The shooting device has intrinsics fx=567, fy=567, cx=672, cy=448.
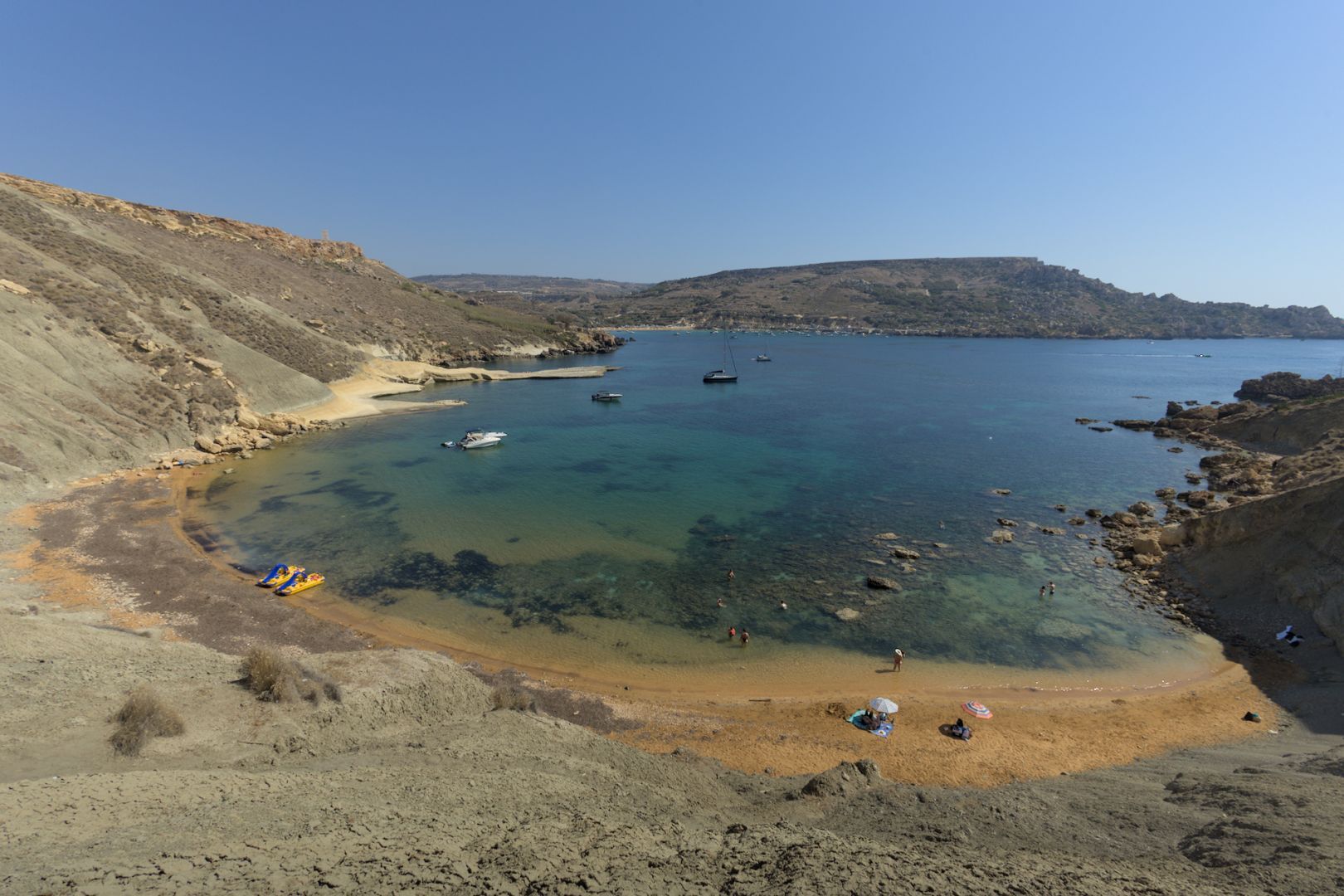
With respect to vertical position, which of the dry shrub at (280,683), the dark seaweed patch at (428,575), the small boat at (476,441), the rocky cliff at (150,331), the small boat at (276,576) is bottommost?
the dark seaweed patch at (428,575)

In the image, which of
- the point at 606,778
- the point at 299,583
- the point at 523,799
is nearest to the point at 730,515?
the point at 299,583

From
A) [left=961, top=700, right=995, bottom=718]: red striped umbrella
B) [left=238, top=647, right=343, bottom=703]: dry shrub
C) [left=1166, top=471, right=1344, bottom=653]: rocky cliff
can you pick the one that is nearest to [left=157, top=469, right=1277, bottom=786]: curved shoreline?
[left=961, top=700, right=995, bottom=718]: red striped umbrella

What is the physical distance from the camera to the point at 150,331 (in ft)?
160

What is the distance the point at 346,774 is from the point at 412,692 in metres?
4.21

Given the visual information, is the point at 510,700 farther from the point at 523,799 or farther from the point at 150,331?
the point at 150,331

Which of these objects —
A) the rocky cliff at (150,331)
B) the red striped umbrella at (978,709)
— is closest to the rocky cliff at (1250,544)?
the red striped umbrella at (978,709)

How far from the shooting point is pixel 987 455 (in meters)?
49.6

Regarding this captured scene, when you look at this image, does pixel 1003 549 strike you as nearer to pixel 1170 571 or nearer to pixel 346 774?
pixel 1170 571

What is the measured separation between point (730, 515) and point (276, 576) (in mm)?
23365

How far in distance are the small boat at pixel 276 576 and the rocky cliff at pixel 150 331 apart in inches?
670

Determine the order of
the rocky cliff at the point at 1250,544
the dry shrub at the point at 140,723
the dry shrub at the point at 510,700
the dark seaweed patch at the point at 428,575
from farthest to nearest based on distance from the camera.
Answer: the dark seaweed patch at the point at 428,575, the rocky cliff at the point at 1250,544, the dry shrub at the point at 510,700, the dry shrub at the point at 140,723

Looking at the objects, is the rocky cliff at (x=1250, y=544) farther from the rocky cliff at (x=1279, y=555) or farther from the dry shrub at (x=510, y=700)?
the dry shrub at (x=510, y=700)

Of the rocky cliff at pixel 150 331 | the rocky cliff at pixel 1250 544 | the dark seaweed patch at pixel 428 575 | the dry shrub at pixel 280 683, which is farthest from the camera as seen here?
the rocky cliff at pixel 150 331

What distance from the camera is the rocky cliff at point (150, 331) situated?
35.8 m
